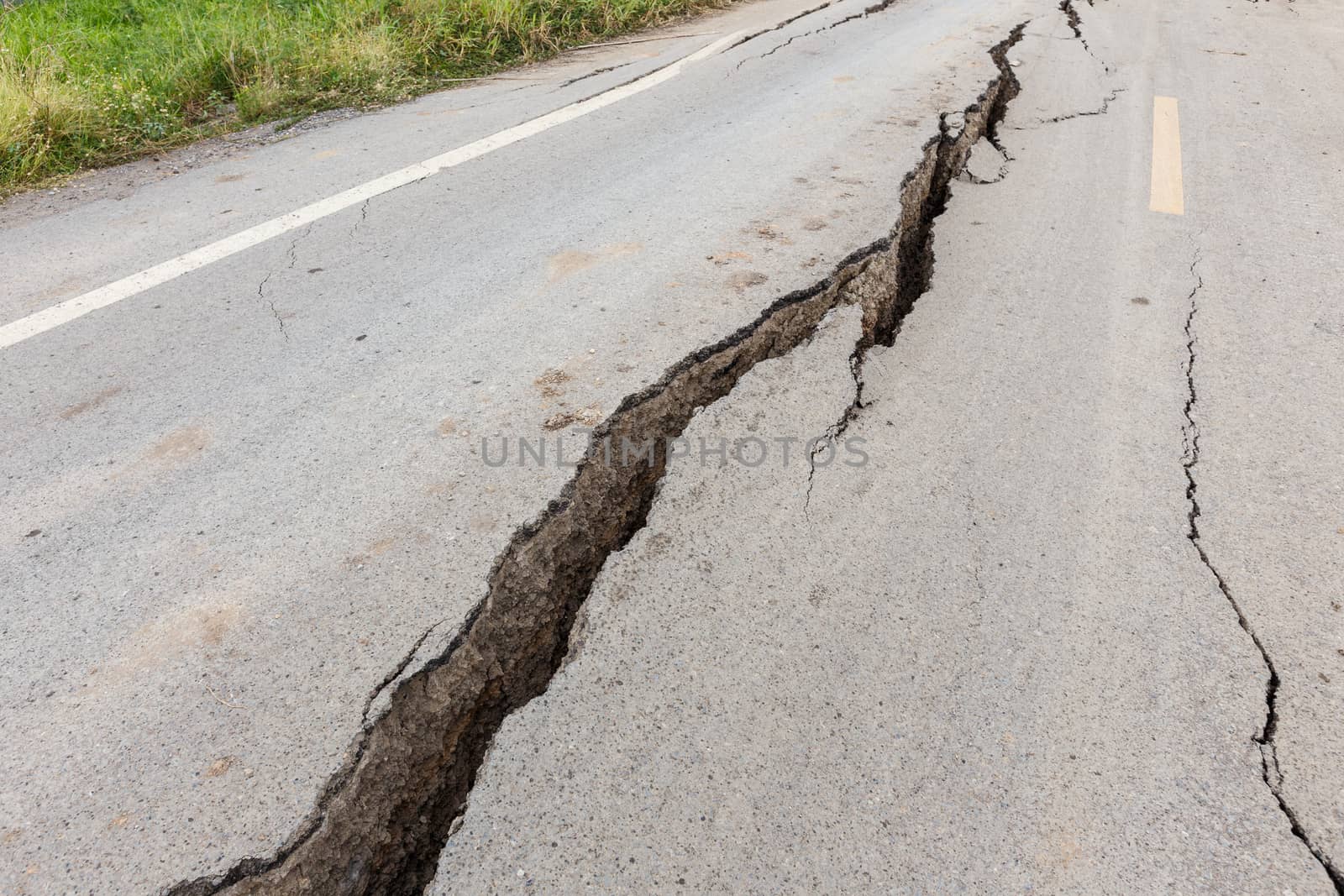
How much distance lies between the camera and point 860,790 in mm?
1644

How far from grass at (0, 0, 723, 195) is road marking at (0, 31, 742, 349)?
131 cm

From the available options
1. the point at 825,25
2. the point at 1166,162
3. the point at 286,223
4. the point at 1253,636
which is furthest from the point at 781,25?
the point at 1253,636

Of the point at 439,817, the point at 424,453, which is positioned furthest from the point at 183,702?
the point at 424,453

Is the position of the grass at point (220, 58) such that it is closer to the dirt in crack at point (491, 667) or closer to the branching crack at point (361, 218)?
the branching crack at point (361, 218)

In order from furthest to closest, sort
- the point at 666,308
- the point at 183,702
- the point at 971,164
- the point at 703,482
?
the point at 971,164 → the point at 666,308 → the point at 703,482 → the point at 183,702

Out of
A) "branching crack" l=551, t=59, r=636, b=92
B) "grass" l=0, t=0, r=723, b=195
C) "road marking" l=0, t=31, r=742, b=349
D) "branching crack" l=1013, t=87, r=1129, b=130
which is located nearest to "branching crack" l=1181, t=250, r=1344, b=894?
"branching crack" l=1013, t=87, r=1129, b=130

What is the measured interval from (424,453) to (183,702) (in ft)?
3.00

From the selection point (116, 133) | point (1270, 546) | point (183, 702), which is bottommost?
point (1270, 546)

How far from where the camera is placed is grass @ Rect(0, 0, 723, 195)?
15.5ft

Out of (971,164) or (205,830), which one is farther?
(971,164)

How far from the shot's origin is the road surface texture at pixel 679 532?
1598 millimetres

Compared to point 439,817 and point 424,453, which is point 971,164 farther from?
point 439,817

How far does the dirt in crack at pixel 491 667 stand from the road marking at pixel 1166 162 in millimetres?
1881

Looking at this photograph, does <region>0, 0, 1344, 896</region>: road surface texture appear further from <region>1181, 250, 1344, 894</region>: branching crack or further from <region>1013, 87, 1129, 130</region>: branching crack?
<region>1013, 87, 1129, 130</region>: branching crack
